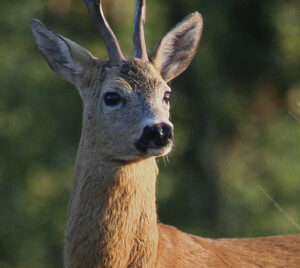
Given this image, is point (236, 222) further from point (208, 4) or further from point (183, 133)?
point (208, 4)

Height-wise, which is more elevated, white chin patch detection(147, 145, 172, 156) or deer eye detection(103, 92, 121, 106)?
deer eye detection(103, 92, 121, 106)

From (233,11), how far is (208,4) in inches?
19.9

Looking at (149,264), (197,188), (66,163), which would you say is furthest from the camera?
(197,188)

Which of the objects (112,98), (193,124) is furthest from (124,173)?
(193,124)

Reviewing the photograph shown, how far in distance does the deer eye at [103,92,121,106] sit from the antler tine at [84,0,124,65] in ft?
0.86

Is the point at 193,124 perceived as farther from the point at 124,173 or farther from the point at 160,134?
the point at 160,134

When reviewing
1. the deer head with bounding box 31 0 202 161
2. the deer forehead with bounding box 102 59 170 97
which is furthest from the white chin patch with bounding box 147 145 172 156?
the deer forehead with bounding box 102 59 170 97

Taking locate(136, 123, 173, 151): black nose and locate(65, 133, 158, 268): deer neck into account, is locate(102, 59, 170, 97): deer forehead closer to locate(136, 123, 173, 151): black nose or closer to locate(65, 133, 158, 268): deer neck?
locate(136, 123, 173, 151): black nose

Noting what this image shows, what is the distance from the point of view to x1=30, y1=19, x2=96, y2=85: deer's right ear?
8469 millimetres

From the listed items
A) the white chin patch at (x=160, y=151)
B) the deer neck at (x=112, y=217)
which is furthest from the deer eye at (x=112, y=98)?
the white chin patch at (x=160, y=151)

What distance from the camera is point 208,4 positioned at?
17844 mm

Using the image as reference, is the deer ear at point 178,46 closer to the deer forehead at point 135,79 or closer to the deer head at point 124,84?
the deer head at point 124,84

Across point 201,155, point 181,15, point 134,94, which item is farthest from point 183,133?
point 134,94

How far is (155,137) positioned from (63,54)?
4.23 ft
